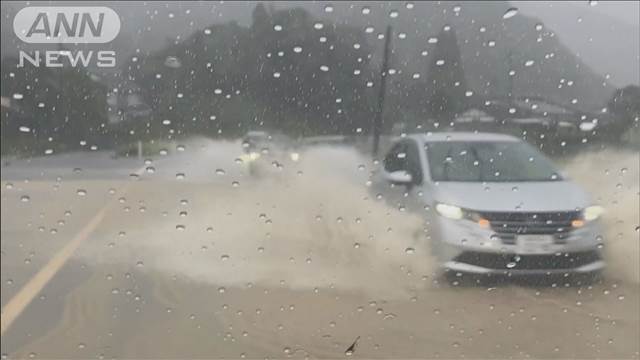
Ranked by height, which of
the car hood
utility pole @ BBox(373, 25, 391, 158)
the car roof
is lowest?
the car hood

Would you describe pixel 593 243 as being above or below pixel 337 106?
below

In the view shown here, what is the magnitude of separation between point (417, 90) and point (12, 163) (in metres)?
1.38

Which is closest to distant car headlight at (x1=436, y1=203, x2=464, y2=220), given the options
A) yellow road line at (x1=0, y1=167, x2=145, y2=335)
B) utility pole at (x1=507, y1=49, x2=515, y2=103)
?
utility pole at (x1=507, y1=49, x2=515, y2=103)

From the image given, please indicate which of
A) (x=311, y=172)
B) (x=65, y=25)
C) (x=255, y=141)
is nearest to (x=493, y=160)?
(x=311, y=172)

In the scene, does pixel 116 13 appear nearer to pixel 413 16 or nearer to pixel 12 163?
pixel 12 163

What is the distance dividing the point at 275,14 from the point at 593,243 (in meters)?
1.34

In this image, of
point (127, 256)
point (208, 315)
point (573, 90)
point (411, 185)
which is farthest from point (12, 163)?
point (573, 90)

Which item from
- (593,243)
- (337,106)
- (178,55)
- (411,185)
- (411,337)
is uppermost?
(178,55)

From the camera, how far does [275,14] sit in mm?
2877

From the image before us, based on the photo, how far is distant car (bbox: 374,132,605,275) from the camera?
293cm

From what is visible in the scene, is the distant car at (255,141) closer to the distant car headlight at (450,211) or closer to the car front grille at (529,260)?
the distant car headlight at (450,211)

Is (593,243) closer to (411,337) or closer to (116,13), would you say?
(411,337)

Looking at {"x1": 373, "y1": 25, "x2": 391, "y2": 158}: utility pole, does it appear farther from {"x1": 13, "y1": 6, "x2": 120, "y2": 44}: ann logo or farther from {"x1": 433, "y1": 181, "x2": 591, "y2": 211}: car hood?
{"x1": 13, "y1": 6, "x2": 120, "y2": 44}: ann logo

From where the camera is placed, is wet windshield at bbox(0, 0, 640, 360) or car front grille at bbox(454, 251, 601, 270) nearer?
wet windshield at bbox(0, 0, 640, 360)
